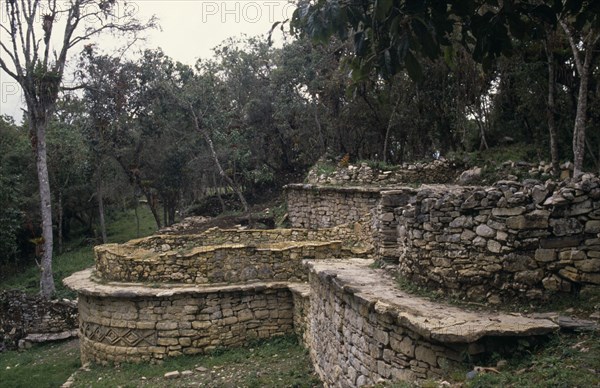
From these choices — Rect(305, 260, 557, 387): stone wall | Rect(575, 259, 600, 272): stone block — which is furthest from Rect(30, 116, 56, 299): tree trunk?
Rect(575, 259, 600, 272): stone block

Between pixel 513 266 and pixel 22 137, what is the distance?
2996 cm

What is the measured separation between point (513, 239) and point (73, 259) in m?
23.3

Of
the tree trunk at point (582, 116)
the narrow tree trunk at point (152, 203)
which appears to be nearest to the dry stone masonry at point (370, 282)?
the tree trunk at point (582, 116)

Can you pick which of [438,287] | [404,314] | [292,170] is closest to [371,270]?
[438,287]

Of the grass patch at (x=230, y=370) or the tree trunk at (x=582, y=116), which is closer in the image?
the grass patch at (x=230, y=370)

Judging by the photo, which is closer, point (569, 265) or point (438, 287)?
point (569, 265)

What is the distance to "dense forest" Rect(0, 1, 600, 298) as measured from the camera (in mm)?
18406

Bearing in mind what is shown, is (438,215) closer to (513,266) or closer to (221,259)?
(513,266)

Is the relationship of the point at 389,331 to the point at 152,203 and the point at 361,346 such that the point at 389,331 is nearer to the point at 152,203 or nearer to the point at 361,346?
the point at 361,346

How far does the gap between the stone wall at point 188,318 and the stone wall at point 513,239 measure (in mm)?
4993

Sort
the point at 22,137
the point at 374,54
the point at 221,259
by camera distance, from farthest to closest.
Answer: the point at 22,137
the point at 221,259
the point at 374,54

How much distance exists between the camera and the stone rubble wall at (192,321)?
9.72m

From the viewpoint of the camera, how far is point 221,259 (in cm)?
1025

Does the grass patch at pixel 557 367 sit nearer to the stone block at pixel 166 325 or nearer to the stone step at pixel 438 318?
the stone step at pixel 438 318
